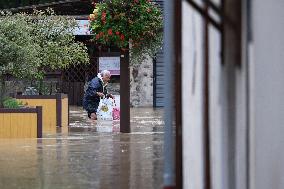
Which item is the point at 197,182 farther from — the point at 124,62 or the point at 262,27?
the point at 124,62

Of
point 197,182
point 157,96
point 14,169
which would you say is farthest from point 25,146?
point 157,96

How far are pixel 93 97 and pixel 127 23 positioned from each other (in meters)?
5.98

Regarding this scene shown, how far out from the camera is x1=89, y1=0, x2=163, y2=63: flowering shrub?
16891mm

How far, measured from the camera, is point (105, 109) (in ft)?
74.9

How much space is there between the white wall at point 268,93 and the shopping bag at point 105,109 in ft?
57.1

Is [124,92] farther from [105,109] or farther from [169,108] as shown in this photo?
[169,108]

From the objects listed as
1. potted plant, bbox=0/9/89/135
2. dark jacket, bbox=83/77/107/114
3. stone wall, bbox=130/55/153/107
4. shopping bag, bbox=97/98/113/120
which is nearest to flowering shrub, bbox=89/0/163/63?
potted plant, bbox=0/9/89/135

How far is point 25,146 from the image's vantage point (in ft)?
48.0

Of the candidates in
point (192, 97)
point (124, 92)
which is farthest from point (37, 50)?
point (192, 97)

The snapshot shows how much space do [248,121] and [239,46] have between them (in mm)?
510

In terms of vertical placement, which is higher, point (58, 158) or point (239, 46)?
point (239, 46)

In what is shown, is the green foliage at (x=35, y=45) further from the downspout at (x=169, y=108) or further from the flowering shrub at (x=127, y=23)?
the downspout at (x=169, y=108)

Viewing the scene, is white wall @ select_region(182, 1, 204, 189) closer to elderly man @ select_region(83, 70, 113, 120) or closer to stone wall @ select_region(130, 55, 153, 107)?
elderly man @ select_region(83, 70, 113, 120)

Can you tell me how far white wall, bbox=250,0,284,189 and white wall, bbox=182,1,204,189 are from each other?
Result: 0.34 meters
